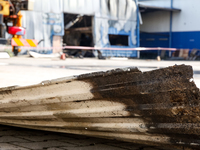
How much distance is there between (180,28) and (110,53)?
21.0ft

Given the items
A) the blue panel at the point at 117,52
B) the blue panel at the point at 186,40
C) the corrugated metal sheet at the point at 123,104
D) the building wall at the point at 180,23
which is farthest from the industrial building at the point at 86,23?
the corrugated metal sheet at the point at 123,104

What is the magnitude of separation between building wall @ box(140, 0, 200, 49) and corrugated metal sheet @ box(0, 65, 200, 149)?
21.6 meters

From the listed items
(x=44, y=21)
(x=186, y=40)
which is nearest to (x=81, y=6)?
(x=44, y=21)

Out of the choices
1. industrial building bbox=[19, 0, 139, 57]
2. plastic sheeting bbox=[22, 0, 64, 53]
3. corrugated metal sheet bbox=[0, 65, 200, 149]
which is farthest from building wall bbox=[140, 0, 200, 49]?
corrugated metal sheet bbox=[0, 65, 200, 149]

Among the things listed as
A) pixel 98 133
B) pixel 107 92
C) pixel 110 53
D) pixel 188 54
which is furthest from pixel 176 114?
pixel 188 54

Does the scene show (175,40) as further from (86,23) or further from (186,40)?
(86,23)

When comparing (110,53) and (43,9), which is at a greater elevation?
(43,9)

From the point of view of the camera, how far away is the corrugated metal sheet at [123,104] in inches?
78.0

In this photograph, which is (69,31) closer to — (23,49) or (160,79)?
(23,49)

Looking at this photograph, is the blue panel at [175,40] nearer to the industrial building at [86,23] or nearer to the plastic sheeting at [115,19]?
the industrial building at [86,23]

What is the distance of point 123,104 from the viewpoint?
7.22ft

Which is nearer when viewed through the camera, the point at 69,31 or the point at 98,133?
the point at 98,133

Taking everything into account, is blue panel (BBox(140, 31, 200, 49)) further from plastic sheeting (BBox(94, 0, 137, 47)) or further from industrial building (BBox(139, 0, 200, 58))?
plastic sheeting (BBox(94, 0, 137, 47))

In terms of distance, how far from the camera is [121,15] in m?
21.8
